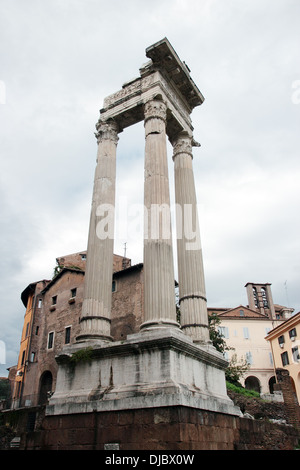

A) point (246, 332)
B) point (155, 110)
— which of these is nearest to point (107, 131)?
point (155, 110)

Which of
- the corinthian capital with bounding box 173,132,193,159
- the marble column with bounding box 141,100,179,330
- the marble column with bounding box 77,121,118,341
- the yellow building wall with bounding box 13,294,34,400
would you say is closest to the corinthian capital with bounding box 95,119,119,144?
the marble column with bounding box 77,121,118,341

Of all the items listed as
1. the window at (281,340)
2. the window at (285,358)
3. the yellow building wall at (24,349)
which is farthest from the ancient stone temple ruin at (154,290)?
the window at (281,340)

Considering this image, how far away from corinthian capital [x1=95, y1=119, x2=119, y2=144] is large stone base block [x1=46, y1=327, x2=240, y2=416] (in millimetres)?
7258

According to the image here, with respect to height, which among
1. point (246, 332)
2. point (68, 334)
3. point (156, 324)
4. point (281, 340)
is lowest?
point (156, 324)

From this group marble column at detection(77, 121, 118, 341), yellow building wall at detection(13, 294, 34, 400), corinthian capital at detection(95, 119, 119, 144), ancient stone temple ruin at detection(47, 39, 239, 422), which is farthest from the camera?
yellow building wall at detection(13, 294, 34, 400)

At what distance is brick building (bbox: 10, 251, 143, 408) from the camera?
1162 inches

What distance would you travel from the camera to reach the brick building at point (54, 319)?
29.5 meters

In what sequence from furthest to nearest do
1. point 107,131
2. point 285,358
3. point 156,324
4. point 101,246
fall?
1. point 285,358
2. point 107,131
3. point 101,246
4. point 156,324

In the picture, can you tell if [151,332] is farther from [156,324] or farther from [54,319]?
[54,319]

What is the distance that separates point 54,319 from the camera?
1481 inches

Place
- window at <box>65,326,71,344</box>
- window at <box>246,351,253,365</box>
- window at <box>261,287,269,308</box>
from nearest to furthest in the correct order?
window at <box>65,326,71,344</box>
window at <box>246,351,253,365</box>
window at <box>261,287,269,308</box>

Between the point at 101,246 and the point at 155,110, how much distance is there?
15.8 ft

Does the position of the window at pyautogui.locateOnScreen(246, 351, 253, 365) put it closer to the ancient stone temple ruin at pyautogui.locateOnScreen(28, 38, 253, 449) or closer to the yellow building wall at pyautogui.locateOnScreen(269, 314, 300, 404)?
the yellow building wall at pyautogui.locateOnScreen(269, 314, 300, 404)
